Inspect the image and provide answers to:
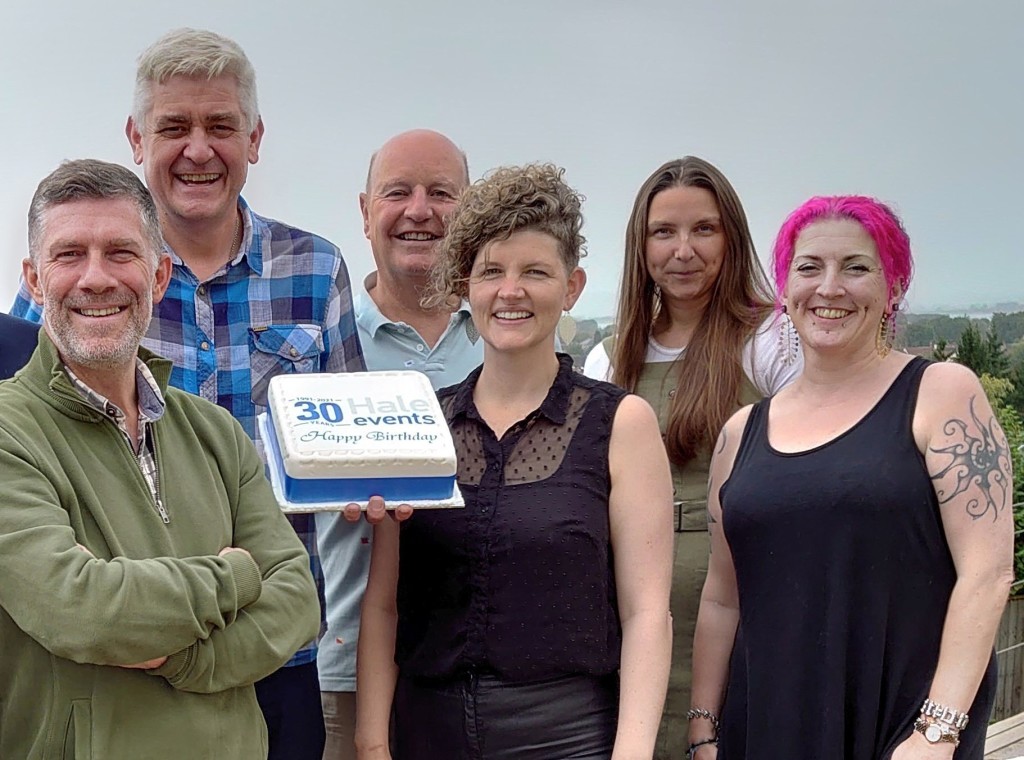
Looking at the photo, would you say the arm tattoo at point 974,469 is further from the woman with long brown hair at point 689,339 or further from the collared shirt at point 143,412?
the collared shirt at point 143,412

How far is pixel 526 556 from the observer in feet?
7.18

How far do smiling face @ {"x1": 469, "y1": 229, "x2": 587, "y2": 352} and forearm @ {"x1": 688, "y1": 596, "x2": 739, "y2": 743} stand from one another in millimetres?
841

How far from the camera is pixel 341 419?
229 centimetres

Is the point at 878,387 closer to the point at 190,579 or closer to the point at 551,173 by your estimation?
the point at 551,173

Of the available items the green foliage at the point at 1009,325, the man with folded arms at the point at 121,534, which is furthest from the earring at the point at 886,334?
the green foliage at the point at 1009,325

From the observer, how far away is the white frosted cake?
2.18 metres

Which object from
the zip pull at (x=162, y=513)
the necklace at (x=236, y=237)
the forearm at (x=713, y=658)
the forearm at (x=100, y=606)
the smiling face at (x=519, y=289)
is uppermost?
the necklace at (x=236, y=237)

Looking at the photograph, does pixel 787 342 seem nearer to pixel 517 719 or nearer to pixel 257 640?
pixel 517 719

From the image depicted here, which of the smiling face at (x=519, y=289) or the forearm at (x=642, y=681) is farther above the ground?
the smiling face at (x=519, y=289)

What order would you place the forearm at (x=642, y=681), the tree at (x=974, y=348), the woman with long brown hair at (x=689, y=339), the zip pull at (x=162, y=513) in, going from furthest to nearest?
the tree at (x=974, y=348) → the woman with long brown hair at (x=689, y=339) → the forearm at (x=642, y=681) → the zip pull at (x=162, y=513)

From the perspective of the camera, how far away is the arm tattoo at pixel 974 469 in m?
2.21

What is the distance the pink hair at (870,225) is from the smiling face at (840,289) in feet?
0.05

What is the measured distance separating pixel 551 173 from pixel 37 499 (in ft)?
4.01

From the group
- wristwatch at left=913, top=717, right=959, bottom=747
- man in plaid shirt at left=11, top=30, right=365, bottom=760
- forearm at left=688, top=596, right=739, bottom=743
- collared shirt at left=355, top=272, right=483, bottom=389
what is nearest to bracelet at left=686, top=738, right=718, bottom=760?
forearm at left=688, top=596, right=739, bottom=743
